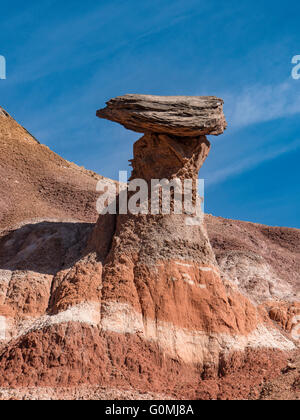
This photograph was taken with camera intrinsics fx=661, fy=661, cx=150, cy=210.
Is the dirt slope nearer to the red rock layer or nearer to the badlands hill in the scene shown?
the badlands hill

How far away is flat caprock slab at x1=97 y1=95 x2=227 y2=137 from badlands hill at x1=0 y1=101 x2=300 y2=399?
3.6 inches

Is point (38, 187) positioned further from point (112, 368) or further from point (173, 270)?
point (112, 368)

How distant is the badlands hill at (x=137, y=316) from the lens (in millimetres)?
15664

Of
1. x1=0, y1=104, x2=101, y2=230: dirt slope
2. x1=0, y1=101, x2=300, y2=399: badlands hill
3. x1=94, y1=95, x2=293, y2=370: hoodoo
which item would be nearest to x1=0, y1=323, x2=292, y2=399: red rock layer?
x1=0, y1=101, x2=300, y2=399: badlands hill

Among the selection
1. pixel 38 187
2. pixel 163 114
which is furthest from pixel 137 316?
pixel 38 187

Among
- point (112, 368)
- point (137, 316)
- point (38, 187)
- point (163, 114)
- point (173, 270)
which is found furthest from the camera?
point (38, 187)

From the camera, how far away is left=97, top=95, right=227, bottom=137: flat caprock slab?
19.2m

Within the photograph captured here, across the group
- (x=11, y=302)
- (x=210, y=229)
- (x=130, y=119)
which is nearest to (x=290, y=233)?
(x=210, y=229)

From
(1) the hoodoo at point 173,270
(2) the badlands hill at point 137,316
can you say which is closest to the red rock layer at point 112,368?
(2) the badlands hill at point 137,316

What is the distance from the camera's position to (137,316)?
56.6ft

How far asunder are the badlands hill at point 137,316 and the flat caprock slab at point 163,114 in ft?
0.30

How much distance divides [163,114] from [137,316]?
5.95m

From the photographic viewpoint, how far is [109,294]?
689 inches
